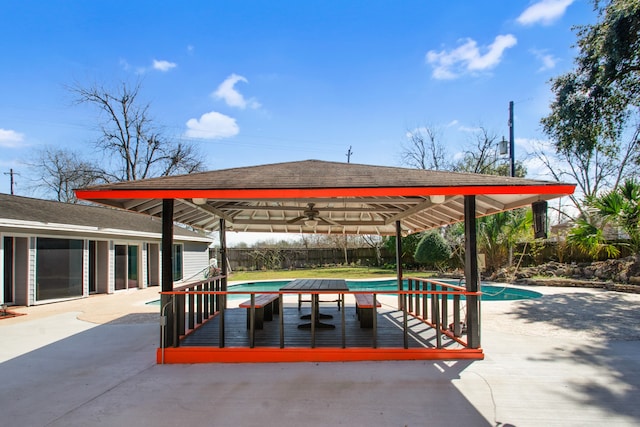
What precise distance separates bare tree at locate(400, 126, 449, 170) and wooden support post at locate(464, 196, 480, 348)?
22.0 meters

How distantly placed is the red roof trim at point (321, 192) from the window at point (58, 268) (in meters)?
7.54

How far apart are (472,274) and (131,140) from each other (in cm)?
2561

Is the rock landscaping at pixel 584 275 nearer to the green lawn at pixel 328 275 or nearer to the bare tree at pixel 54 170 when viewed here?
the green lawn at pixel 328 275

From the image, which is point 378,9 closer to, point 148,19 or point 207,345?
point 148,19

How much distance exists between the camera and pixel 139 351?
5555 millimetres

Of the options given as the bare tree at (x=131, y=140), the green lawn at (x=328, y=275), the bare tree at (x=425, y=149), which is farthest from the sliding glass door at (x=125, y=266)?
the bare tree at (x=425, y=149)

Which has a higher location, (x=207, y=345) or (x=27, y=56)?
(x=27, y=56)

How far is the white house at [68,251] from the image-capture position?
987 cm

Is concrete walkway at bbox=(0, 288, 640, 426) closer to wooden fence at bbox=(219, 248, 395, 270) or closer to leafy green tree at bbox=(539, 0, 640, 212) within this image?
leafy green tree at bbox=(539, 0, 640, 212)

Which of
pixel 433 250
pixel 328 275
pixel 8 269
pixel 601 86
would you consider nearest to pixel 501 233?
pixel 433 250

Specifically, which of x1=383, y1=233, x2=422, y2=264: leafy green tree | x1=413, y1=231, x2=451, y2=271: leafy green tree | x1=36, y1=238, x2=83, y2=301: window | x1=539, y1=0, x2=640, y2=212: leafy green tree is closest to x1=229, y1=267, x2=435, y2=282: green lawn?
x1=413, y1=231, x2=451, y2=271: leafy green tree

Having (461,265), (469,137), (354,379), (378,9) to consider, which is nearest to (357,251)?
(461,265)

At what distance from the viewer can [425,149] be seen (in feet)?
87.1

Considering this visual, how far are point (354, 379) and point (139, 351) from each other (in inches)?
131
